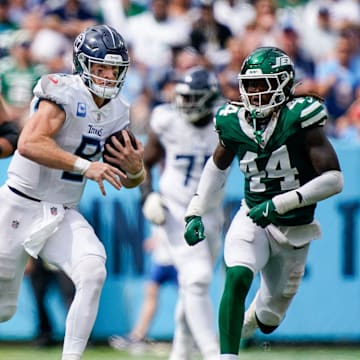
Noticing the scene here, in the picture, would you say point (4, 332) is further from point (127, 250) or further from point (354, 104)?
point (354, 104)

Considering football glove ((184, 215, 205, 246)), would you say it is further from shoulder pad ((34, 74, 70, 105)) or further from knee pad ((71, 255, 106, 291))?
shoulder pad ((34, 74, 70, 105))

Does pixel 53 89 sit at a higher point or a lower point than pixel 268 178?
higher

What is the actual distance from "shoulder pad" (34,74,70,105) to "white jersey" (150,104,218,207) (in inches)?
66.8

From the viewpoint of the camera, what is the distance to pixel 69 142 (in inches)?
203

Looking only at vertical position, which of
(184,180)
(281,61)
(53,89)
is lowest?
(184,180)

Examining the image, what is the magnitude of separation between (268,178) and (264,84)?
16.6 inches

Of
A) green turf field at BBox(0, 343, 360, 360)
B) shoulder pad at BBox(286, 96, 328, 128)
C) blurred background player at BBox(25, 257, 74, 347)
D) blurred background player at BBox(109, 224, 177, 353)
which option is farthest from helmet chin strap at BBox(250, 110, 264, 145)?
blurred background player at BBox(25, 257, 74, 347)

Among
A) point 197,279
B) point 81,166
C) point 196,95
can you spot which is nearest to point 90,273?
point 81,166

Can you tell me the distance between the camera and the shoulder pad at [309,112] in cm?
500

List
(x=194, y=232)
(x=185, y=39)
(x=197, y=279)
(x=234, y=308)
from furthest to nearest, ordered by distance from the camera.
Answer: (x=185, y=39) → (x=197, y=279) → (x=194, y=232) → (x=234, y=308)

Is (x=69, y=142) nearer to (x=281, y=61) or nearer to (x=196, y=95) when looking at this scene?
(x=281, y=61)

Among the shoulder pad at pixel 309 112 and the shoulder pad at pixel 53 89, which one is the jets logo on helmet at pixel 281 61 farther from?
the shoulder pad at pixel 53 89

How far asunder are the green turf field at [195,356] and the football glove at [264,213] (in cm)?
205

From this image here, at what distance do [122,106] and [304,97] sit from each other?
0.86m
